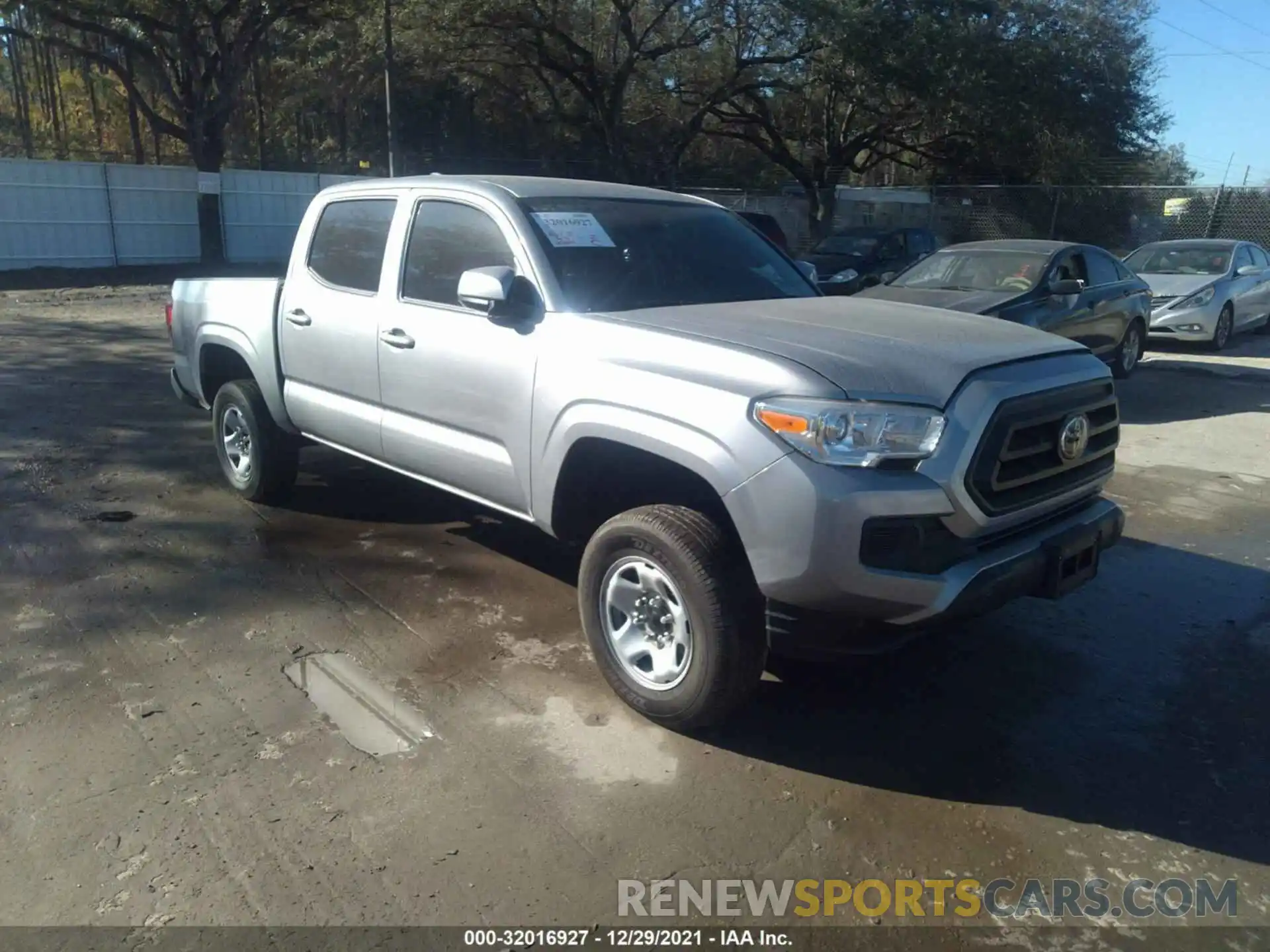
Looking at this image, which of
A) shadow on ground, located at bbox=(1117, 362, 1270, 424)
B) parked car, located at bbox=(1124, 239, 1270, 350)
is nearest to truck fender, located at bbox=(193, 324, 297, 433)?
shadow on ground, located at bbox=(1117, 362, 1270, 424)

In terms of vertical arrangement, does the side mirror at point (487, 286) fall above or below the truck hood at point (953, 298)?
above

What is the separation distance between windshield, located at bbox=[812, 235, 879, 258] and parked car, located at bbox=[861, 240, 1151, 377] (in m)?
8.63

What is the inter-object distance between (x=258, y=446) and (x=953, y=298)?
610 centimetres

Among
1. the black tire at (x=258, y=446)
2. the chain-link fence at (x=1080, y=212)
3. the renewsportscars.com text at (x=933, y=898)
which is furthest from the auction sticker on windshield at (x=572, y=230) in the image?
the chain-link fence at (x=1080, y=212)

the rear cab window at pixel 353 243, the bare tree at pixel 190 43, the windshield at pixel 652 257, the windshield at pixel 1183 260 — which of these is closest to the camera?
the windshield at pixel 652 257

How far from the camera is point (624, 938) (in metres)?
2.81

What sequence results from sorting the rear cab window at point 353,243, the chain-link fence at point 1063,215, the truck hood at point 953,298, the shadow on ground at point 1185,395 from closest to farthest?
the rear cab window at point 353,243
the truck hood at point 953,298
the shadow on ground at point 1185,395
the chain-link fence at point 1063,215

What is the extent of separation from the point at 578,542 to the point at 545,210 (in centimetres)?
145

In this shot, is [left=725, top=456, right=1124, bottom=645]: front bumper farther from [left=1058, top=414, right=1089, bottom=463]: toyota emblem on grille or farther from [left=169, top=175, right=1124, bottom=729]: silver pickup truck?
[left=1058, top=414, right=1089, bottom=463]: toyota emblem on grille

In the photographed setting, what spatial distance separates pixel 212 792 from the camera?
3.38 m

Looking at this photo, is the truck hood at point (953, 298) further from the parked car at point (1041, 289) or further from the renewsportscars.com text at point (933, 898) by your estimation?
the renewsportscars.com text at point (933, 898)

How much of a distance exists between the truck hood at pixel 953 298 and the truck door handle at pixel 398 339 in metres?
4.97

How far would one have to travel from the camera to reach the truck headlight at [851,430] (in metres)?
3.24

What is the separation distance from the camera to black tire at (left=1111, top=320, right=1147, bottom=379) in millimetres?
10909
